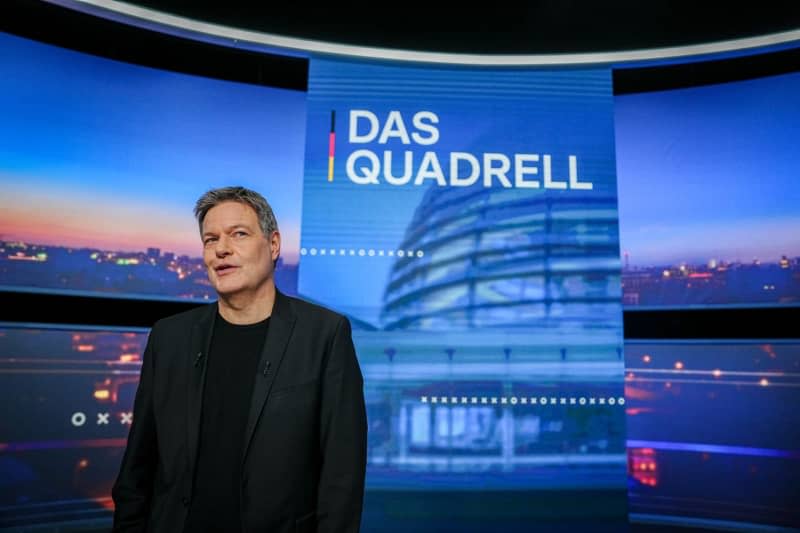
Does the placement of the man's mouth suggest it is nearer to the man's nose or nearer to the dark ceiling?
the man's nose

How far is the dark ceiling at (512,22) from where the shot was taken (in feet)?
11.1

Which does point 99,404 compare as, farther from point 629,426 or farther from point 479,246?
point 629,426

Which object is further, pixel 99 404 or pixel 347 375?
pixel 99 404

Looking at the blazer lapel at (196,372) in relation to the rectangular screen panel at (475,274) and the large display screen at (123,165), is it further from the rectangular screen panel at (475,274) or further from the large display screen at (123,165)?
the large display screen at (123,165)

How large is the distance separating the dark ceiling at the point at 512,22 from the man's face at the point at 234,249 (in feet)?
7.25

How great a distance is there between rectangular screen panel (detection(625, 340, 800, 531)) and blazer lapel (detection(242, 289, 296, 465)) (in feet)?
10.4

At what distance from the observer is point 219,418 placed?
154cm

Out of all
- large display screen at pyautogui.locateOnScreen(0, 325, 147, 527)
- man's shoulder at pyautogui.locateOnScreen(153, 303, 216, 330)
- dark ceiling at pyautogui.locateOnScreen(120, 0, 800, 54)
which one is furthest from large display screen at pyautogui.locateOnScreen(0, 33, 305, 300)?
man's shoulder at pyautogui.locateOnScreen(153, 303, 216, 330)

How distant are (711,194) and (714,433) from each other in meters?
1.60

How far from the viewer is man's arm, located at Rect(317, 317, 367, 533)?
1.52m

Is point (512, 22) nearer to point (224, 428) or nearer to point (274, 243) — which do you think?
point (274, 243)

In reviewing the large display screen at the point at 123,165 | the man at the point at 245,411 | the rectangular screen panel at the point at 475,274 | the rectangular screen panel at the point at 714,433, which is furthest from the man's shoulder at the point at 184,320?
the rectangular screen panel at the point at 714,433

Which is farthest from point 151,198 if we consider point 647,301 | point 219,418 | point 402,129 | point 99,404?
point 647,301

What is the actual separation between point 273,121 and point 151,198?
947mm
